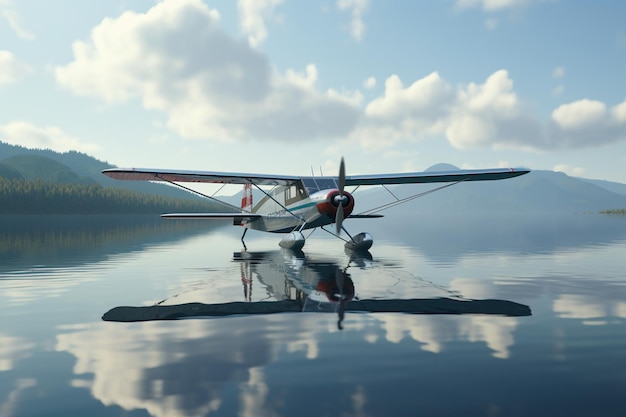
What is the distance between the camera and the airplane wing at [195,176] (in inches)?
668

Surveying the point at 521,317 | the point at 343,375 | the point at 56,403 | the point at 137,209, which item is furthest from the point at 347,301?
the point at 137,209

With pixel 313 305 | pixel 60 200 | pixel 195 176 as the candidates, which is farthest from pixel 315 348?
pixel 60 200

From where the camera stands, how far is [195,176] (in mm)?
18594

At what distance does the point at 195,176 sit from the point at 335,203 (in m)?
5.99

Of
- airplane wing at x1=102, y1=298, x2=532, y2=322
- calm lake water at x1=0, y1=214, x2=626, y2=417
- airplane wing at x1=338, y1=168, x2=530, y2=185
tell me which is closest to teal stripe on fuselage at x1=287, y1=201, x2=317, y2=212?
airplane wing at x1=338, y1=168, x2=530, y2=185

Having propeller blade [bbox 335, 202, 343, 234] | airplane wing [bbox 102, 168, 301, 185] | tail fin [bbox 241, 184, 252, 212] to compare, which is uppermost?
airplane wing [bbox 102, 168, 301, 185]

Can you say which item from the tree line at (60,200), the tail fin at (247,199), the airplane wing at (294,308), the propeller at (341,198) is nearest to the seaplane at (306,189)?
the propeller at (341,198)

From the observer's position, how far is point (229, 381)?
4.14 metres

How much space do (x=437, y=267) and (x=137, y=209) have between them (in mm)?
143021

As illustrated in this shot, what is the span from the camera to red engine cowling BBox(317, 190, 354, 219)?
653 inches

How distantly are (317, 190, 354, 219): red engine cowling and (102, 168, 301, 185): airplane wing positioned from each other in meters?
2.63

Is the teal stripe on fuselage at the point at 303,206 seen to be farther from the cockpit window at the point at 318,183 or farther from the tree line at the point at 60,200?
the tree line at the point at 60,200

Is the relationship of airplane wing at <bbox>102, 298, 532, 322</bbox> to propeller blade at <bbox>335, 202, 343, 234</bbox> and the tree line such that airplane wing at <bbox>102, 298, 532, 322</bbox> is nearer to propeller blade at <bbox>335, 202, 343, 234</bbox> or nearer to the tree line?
propeller blade at <bbox>335, 202, 343, 234</bbox>

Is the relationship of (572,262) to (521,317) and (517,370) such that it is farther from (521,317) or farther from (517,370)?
(517,370)
